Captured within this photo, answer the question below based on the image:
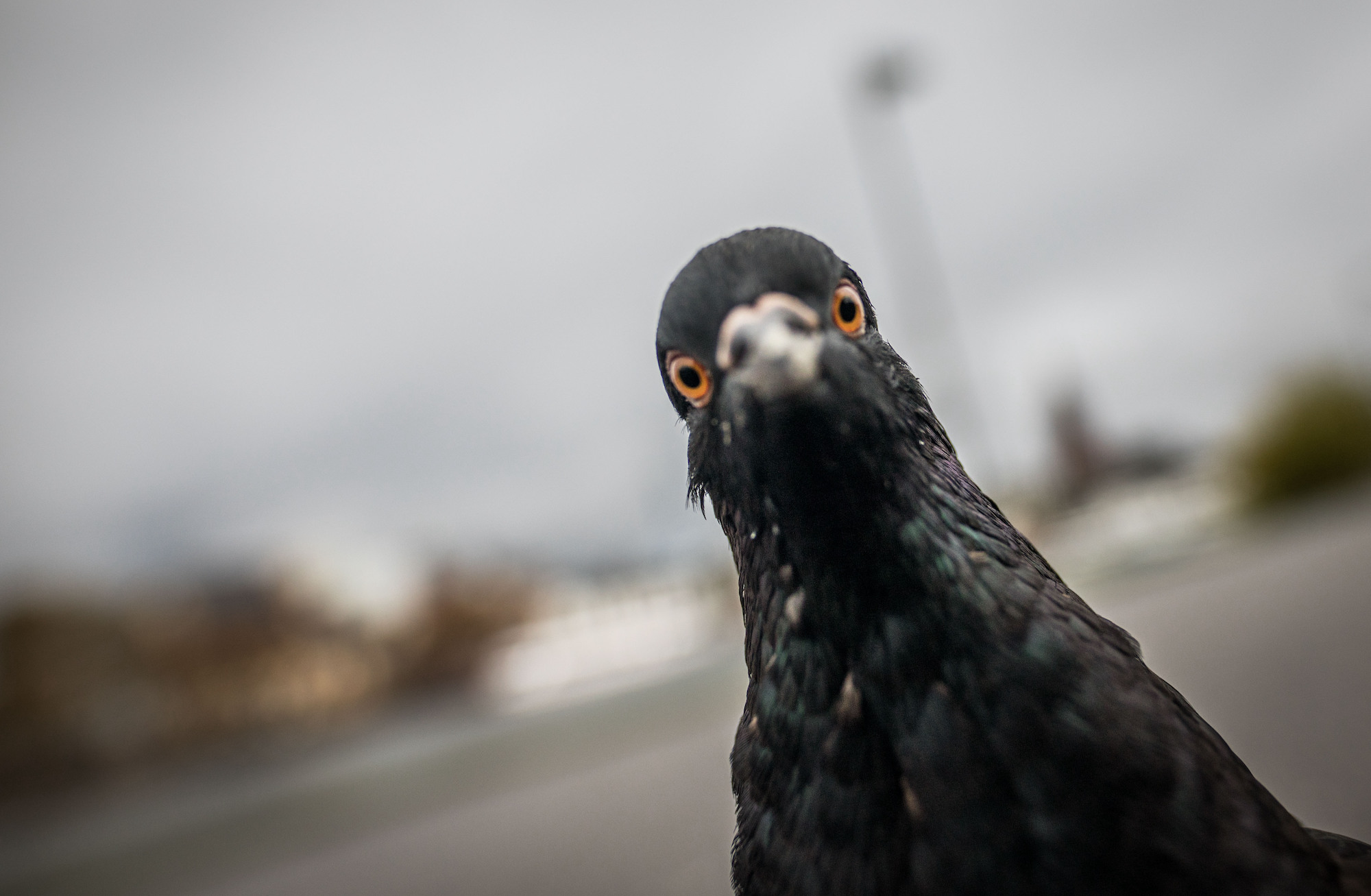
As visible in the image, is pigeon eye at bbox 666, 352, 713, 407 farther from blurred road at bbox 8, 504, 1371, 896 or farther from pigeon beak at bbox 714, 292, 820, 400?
blurred road at bbox 8, 504, 1371, 896

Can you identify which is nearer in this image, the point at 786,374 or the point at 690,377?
the point at 786,374

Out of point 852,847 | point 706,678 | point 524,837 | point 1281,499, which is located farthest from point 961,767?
point 1281,499

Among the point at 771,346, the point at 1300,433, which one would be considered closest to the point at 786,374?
the point at 771,346

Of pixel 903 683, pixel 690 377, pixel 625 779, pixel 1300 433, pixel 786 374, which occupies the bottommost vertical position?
pixel 903 683

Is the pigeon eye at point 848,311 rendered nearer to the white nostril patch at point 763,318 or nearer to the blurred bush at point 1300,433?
the white nostril patch at point 763,318

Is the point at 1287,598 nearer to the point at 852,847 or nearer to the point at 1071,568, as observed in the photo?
the point at 1071,568

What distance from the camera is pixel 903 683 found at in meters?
0.86

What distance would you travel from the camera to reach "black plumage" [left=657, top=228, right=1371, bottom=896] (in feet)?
2.58

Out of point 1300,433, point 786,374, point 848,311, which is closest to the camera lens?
point 786,374

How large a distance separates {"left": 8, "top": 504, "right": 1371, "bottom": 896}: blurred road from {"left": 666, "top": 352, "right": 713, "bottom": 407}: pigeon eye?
259cm

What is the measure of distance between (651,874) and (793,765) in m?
3.01

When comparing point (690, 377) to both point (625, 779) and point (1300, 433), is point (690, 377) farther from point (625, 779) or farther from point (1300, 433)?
point (1300, 433)

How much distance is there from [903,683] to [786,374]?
1.14ft

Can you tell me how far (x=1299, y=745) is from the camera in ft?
10.9
